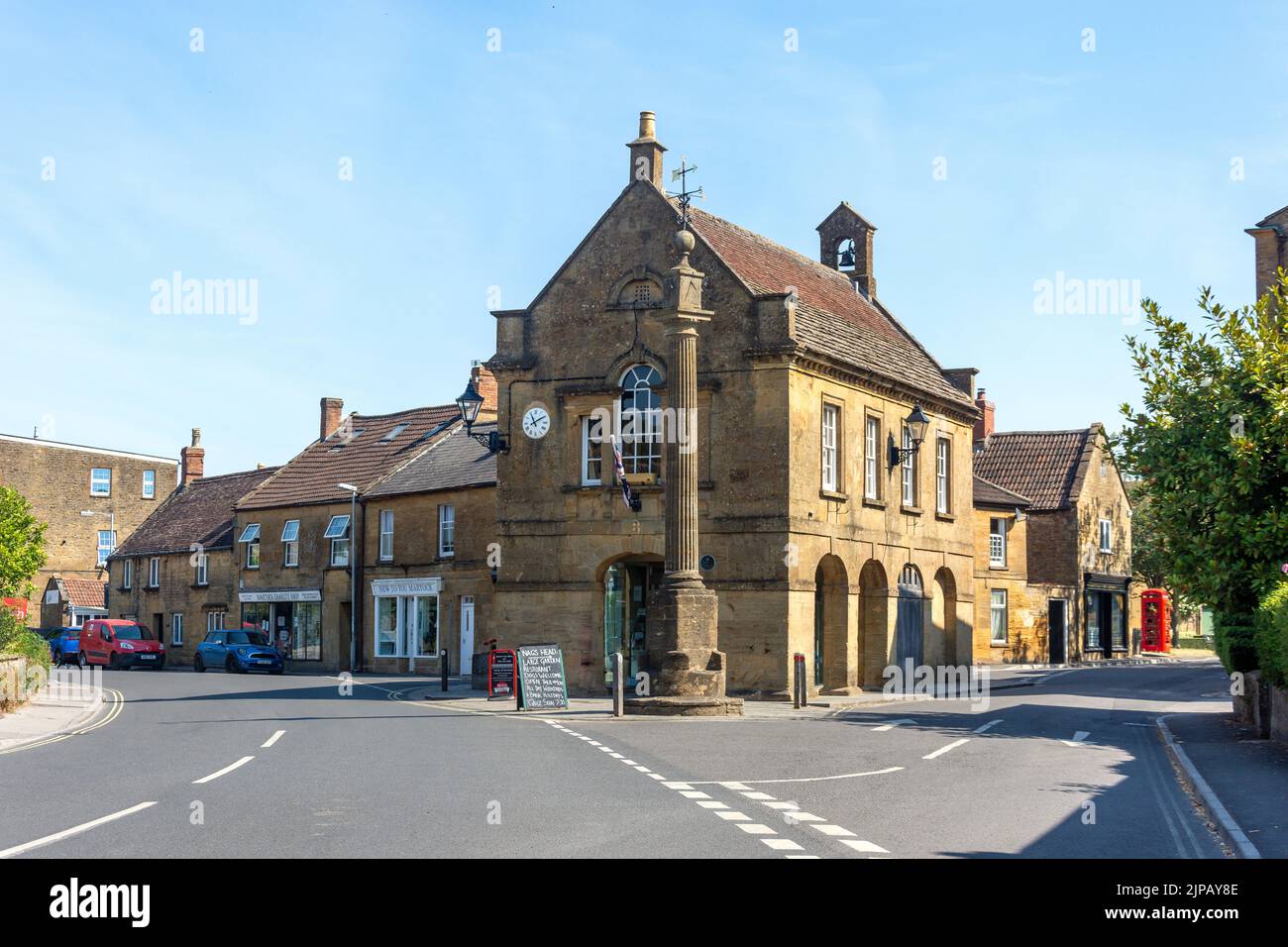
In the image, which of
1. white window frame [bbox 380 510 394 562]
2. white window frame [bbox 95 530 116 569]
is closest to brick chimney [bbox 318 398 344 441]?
white window frame [bbox 380 510 394 562]

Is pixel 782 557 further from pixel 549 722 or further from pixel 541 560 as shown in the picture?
pixel 549 722

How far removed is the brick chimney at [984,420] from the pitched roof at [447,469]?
21.8 metres

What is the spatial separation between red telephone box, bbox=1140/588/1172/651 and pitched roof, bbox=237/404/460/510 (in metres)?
30.4

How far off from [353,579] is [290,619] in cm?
489

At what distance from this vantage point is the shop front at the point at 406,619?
150 feet

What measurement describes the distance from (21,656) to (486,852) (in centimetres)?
2025

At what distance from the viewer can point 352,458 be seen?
53.8 metres

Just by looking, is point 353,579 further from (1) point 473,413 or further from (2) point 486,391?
(1) point 473,413

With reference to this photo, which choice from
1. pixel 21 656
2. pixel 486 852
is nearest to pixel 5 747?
pixel 21 656

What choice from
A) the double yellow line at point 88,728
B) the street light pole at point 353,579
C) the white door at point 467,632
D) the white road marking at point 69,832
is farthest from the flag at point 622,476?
the street light pole at point 353,579

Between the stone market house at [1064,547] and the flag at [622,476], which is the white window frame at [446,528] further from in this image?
the stone market house at [1064,547]

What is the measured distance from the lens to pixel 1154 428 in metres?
23.8

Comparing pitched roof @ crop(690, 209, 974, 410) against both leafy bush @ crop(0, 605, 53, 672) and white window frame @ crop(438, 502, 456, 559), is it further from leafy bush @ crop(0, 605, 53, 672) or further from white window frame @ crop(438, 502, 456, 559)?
leafy bush @ crop(0, 605, 53, 672)

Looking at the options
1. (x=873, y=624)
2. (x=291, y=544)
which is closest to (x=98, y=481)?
(x=291, y=544)
